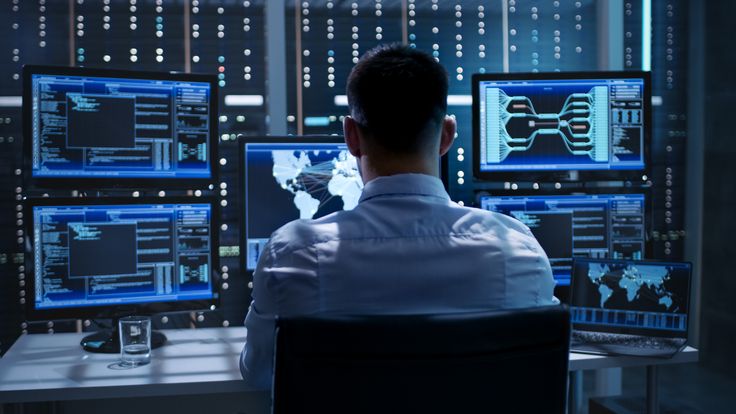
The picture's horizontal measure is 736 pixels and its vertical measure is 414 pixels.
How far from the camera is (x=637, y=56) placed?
357 centimetres

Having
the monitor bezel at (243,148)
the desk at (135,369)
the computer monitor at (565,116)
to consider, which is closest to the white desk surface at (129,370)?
the desk at (135,369)

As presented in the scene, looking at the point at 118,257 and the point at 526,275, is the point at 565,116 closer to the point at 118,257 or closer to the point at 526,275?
the point at 526,275

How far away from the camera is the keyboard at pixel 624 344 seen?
6.60ft

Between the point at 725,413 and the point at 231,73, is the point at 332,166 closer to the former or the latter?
the point at 231,73

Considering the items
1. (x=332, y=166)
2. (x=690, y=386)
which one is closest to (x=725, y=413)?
(x=690, y=386)

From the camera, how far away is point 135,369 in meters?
1.95

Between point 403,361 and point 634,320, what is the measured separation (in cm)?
144

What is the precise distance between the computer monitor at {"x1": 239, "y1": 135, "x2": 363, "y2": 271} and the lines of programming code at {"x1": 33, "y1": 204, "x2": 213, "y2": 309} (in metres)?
0.16

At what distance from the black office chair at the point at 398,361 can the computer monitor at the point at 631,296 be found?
1186mm

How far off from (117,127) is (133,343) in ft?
2.20

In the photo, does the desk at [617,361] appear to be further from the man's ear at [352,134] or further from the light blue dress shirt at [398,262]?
the man's ear at [352,134]

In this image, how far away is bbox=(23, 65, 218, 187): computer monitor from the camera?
2.14 metres

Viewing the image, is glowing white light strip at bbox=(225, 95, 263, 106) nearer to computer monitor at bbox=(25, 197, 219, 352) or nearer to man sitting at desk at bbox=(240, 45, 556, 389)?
computer monitor at bbox=(25, 197, 219, 352)

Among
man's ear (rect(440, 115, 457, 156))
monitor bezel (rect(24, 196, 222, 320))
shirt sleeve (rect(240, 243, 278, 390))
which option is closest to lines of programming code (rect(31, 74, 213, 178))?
monitor bezel (rect(24, 196, 222, 320))
